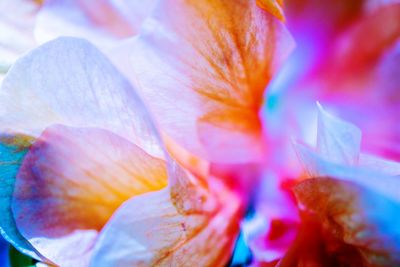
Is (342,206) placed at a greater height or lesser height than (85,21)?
lesser

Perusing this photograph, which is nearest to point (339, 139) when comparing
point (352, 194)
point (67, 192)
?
point (352, 194)

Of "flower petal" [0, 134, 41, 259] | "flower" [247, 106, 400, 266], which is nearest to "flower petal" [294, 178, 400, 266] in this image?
"flower" [247, 106, 400, 266]

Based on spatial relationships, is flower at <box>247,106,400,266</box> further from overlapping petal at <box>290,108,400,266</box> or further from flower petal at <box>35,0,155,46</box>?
flower petal at <box>35,0,155,46</box>

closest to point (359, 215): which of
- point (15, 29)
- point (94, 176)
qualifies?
point (94, 176)

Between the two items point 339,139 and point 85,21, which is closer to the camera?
point 339,139

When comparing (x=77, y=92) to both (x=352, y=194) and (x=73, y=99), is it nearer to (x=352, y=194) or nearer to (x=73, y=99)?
(x=73, y=99)

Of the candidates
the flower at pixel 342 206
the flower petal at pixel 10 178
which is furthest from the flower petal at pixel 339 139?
the flower petal at pixel 10 178
